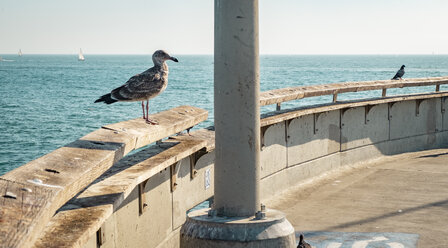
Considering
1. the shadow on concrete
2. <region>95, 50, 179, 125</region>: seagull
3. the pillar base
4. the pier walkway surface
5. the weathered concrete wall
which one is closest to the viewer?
the pillar base

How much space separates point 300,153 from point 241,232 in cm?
553

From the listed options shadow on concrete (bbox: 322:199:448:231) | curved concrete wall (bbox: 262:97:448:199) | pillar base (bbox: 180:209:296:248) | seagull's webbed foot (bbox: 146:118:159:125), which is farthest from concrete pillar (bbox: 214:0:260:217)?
curved concrete wall (bbox: 262:97:448:199)

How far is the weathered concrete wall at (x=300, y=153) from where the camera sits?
19.0 ft

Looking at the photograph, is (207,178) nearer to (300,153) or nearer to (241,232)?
(241,232)

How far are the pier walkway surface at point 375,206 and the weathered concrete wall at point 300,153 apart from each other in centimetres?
29

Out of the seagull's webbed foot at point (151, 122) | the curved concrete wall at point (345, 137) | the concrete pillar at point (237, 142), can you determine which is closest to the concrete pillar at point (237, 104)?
the concrete pillar at point (237, 142)

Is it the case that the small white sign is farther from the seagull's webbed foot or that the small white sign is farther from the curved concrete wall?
the curved concrete wall

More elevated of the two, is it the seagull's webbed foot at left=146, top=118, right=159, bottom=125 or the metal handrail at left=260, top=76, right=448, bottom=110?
the metal handrail at left=260, top=76, right=448, bottom=110

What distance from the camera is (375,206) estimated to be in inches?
356

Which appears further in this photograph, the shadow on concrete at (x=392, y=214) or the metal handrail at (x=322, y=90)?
the metal handrail at (x=322, y=90)

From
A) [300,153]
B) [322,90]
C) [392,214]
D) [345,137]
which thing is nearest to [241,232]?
[392,214]

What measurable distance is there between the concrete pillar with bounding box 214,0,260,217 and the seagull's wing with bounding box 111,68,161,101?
1588mm

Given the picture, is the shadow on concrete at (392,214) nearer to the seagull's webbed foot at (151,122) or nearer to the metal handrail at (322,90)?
the metal handrail at (322,90)

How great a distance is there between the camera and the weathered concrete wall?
580 centimetres
